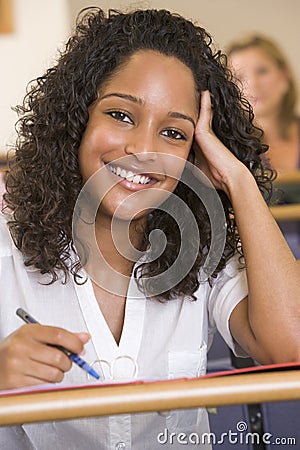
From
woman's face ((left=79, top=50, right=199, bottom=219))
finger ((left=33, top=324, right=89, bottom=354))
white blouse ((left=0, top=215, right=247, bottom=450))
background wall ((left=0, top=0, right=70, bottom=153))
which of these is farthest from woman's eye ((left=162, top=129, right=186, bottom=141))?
background wall ((left=0, top=0, right=70, bottom=153))

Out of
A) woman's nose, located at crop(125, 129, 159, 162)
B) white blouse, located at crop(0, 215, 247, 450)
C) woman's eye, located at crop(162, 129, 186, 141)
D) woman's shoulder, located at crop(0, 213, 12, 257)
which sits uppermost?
woman's eye, located at crop(162, 129, 186, 141)

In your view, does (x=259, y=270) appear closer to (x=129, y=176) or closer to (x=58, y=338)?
(x=129, y=176)

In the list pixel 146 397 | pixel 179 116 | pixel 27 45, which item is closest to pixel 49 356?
pixel 146 397

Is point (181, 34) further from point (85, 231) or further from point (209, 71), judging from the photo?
point (85, 231)

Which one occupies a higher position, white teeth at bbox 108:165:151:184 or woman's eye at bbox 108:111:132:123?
woman's eye at bbox 108:111:132:123

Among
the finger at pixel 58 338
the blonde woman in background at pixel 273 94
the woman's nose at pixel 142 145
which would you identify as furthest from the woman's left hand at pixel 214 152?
the blonde woman in background at pixel 273 94

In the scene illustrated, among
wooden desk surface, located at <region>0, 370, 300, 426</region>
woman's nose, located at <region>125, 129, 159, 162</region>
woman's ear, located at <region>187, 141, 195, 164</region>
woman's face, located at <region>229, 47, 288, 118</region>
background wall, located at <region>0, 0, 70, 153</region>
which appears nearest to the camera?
wooden desk surface, located at <region>0, 370, 300, 426</region>

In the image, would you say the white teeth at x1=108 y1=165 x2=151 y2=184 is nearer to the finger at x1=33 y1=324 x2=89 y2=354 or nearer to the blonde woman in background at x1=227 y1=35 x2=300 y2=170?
the finger at x1=33 y1=324 x2=89 y2=354

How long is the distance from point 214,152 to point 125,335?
29 cm

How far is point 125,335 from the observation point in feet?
3.97

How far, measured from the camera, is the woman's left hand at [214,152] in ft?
4.06

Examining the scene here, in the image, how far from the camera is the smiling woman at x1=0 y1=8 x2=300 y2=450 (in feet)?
3.84

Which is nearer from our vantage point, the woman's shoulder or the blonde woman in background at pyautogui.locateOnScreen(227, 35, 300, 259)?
the woman's shoulder

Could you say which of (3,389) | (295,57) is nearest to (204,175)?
(3,389)
